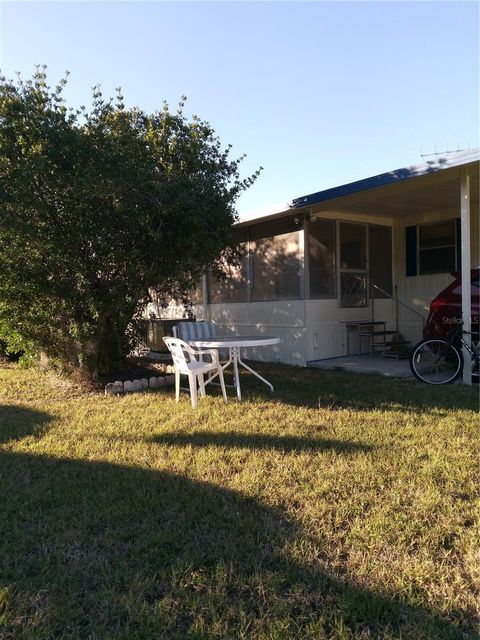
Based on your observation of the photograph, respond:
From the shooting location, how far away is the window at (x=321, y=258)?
8734 millimetres

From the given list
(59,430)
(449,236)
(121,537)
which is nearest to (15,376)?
(59,430)

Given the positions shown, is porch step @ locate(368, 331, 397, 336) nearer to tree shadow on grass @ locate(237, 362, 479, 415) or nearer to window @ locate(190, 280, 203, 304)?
tree shadow on grass @ locate(237, 362, 479, 415)

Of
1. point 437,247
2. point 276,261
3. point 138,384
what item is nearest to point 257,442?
point 138,384

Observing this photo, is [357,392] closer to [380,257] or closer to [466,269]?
[466,269]

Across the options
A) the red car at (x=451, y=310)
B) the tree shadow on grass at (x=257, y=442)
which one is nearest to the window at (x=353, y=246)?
the red car at (x=451, y=310)

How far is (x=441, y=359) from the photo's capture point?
6.85 metres

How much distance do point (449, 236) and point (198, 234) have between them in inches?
202

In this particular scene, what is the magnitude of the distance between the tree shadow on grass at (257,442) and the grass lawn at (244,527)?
3 centimetres

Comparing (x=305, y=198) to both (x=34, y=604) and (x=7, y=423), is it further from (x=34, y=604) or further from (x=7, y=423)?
(x=34, y=604)

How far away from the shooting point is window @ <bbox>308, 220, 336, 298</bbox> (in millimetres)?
8734

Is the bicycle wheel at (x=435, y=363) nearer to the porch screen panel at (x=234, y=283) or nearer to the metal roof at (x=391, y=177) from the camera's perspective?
the metal roof at (x=391, y=177)

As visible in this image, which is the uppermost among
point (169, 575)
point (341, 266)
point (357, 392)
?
point (341, 266)

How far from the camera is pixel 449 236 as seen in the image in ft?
30.2

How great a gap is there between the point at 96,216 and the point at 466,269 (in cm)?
480
